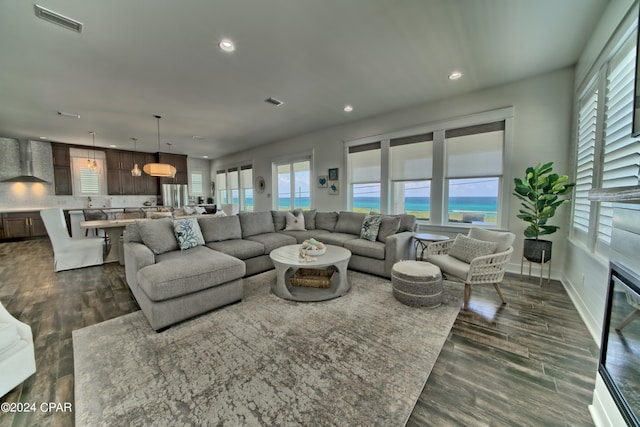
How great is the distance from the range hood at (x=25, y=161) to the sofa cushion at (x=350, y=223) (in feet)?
28.6

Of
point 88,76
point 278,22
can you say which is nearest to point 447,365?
point 278,22

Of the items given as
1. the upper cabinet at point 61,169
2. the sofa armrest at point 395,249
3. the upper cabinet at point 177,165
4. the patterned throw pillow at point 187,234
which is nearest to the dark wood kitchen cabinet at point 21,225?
the upper cabinet at point 61,169

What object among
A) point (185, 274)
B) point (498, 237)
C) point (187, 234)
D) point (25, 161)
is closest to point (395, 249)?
point (498, 237)

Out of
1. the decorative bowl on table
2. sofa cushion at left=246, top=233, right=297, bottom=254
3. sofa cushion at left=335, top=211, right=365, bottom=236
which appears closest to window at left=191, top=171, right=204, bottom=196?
sofa cushion at left=246, top=233, right=297, bottom=254

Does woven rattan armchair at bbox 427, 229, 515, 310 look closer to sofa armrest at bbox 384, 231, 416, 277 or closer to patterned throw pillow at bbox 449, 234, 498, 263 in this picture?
patterned throw pillow at bbox 449, 234, 498, 263

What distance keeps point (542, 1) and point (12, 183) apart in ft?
37.5

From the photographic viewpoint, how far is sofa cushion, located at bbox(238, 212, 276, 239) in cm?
417

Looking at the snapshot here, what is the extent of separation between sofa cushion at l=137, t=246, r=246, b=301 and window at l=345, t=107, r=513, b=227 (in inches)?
135

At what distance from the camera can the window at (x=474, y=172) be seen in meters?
3.69

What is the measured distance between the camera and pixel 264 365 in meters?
1.69

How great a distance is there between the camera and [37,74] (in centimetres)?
297

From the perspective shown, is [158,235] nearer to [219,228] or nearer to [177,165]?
[219,228]

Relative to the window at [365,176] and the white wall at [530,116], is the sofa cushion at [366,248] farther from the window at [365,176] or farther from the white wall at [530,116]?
the white wall at [530,116]

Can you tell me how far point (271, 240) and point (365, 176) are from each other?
259cm
